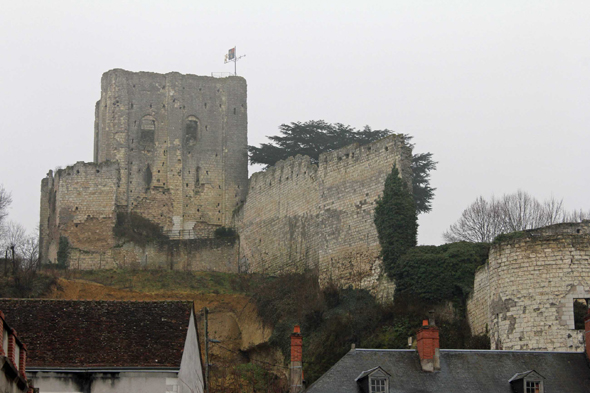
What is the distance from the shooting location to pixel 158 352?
23.7m

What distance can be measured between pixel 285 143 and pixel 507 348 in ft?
80.9

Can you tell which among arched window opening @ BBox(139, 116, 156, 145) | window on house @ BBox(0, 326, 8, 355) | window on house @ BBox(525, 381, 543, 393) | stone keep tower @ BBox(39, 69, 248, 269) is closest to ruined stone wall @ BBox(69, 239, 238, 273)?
stone keep tower @ BBox(39, 69, 248, 269)

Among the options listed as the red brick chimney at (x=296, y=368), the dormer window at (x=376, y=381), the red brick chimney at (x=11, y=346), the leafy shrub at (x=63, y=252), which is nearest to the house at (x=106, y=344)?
the red brick chimney at (x=296, y=368)

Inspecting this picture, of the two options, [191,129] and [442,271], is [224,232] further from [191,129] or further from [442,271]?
[442,271]

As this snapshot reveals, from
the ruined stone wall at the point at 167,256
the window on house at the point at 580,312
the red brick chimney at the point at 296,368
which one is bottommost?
the red brick chimney at the point at 296,368

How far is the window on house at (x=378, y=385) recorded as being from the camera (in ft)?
88.0

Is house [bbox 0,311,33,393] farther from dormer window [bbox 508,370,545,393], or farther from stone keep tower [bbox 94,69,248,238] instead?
stone keep tower [bbox 94,69,248,238]

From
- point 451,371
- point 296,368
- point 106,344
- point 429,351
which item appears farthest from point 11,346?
point 451,371

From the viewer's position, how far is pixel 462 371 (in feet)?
91.0

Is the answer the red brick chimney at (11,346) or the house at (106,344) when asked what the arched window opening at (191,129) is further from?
the red brick chimney at (11,346)

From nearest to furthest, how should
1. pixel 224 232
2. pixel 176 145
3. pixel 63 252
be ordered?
1. pixel 63 252
2. pixel 224 232
3. pixel 176 145

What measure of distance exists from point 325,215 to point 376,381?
59.5 feet

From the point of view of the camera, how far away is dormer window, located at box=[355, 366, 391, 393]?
88.0ft

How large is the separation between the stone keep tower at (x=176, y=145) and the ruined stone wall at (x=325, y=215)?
390 centimetres
